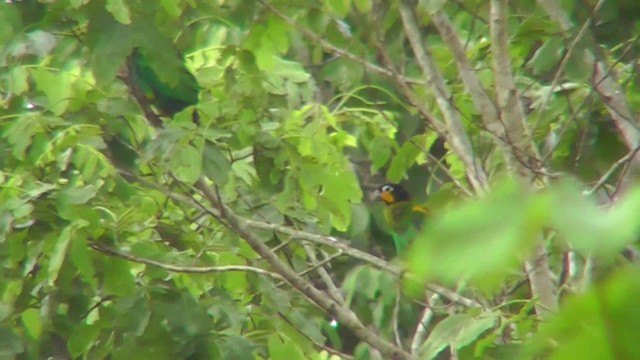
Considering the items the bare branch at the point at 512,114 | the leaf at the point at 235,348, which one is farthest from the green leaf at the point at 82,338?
the bare branch at the point at 512,114

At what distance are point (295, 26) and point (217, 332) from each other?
0.63 m

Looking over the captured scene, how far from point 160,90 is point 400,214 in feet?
4.98

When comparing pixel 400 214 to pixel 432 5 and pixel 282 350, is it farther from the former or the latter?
pixel 432 5

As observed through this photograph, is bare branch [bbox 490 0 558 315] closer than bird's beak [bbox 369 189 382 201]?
Yes

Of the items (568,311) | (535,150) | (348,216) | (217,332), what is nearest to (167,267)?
(217,332)

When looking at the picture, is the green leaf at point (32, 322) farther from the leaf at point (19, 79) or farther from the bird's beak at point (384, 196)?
the bird's beak at point (384, 196)

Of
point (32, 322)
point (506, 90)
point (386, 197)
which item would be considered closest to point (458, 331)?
point (506, 90)

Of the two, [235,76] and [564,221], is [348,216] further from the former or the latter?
[564,221]

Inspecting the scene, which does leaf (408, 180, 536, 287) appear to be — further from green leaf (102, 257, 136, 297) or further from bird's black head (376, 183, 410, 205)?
bird's black head (376, 183, 410, 205)

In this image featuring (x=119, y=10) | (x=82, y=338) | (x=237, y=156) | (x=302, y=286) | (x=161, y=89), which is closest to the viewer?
(x=119, y=10)

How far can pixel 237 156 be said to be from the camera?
2482 millimetres

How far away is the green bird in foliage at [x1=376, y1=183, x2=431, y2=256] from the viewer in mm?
3737

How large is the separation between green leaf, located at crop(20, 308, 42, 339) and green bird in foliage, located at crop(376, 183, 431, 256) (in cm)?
173

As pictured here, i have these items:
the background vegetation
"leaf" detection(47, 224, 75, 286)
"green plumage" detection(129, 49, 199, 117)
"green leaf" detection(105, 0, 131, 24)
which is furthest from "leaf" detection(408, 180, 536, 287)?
"green plumage" detection(129, 49, 199, 117)
